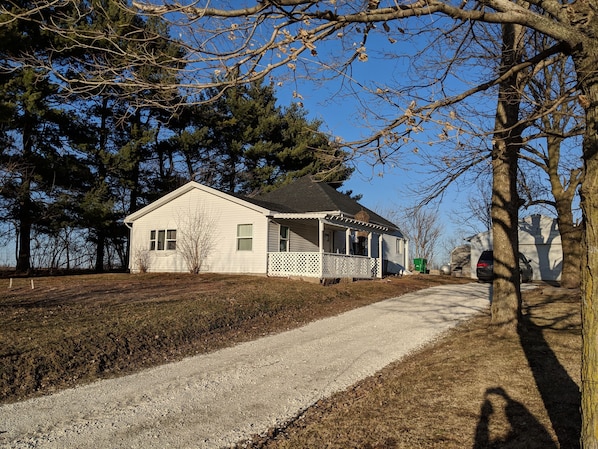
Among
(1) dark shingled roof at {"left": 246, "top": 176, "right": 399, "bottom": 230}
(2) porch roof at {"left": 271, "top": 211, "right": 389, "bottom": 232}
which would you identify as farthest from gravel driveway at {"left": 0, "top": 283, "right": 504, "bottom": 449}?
(1) dark shingled roof at {"left": 246, "top": 176, "right": 399, "bottom": 230}

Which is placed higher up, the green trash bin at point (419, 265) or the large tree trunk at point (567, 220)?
the large tree trunk at point (567, 220)

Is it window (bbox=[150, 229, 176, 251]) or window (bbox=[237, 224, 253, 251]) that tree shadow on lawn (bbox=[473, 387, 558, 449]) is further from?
window (bbox=[150, 229, 176, 251])

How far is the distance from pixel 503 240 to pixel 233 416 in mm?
6174

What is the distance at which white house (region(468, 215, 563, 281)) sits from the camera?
1053 inches

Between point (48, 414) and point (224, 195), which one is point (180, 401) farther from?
point (224, 195)

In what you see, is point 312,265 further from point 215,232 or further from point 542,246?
point 542,246

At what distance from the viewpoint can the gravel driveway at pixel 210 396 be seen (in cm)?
424

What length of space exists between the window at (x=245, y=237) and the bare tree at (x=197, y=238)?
1292 millimetres

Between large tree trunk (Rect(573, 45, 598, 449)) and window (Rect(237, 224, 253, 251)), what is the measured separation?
1704 centimetres

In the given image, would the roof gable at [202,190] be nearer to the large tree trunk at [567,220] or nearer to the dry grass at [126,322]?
the dry grass at [126,322]

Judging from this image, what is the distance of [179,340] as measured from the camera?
841 centimetres

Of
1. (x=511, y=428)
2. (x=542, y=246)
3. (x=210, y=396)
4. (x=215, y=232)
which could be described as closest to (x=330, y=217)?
(x=215, y=232)

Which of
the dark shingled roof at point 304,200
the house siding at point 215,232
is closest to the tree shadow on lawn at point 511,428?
the house siding at point 215,232

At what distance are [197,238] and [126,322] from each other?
12519 mm
